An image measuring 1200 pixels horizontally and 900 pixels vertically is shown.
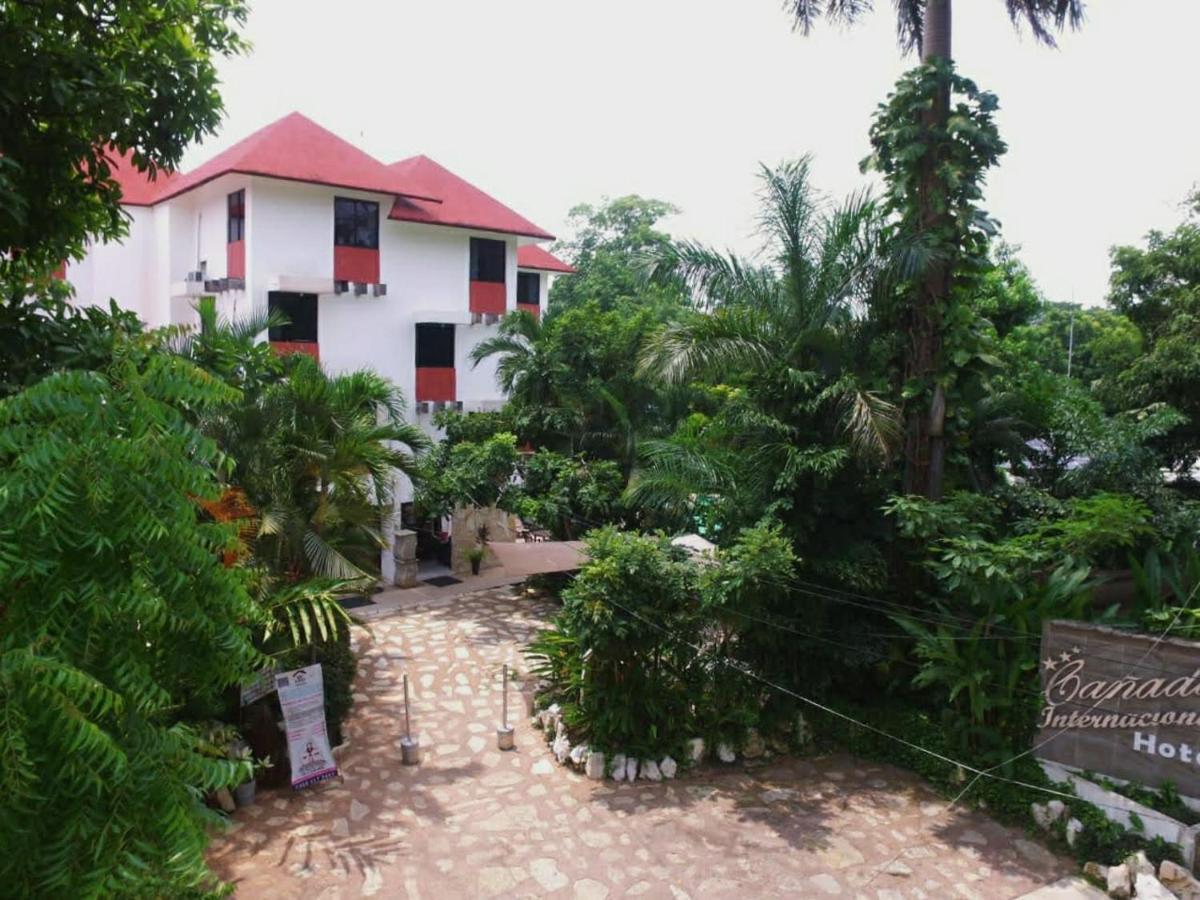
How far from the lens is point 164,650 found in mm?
3939

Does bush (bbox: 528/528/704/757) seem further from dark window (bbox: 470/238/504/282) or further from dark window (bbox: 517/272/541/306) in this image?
dark window (bbox: 517/272/541/306)

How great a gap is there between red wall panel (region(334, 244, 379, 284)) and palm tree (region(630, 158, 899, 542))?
10.4m

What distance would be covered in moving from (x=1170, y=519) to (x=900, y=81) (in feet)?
22.5

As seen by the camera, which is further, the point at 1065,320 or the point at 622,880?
the point at 1065,320

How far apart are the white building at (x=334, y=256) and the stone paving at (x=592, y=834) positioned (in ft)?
36.8

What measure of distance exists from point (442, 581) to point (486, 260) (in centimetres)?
877

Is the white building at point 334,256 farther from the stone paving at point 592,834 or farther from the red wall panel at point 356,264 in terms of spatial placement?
the stone paving at point 592,834

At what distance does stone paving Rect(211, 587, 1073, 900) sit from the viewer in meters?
8.34

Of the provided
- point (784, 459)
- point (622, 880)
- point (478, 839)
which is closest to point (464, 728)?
point (478, 839)

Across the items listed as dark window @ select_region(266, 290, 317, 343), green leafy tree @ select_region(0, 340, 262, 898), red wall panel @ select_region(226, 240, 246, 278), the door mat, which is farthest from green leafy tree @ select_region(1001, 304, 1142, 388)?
red wall panel @ select_region(226, 240, 246, 278)

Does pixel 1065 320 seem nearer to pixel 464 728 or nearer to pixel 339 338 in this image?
pixel 339 338

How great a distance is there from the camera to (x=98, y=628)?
3492 millimetres

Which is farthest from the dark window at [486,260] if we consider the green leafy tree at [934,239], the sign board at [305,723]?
the sign board at [305,723]

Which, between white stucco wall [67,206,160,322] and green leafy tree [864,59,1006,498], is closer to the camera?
green leafy tree [864,59,1006,498]
